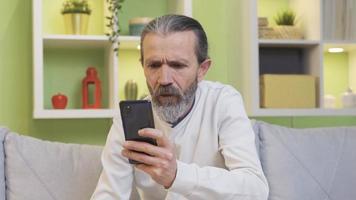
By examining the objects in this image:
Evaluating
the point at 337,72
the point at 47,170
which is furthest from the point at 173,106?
the point at 337,72

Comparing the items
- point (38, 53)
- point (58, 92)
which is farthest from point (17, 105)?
point (38, 53)

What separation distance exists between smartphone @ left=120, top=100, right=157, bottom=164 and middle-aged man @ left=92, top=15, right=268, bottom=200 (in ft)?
0.11

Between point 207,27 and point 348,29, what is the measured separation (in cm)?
65

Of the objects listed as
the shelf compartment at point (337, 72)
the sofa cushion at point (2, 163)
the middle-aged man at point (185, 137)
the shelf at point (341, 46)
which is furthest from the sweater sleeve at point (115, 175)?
the shelf compartment at point (337, 72)

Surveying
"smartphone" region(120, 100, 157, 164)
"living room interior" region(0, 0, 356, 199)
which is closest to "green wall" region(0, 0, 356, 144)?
"living room interior" region(0, 0, 356, 199)

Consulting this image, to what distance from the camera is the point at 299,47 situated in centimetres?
234

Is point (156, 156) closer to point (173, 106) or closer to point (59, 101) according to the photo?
point (173, 106)

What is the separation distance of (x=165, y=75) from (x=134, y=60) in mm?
1051

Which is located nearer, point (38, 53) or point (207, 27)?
point (38, 53)

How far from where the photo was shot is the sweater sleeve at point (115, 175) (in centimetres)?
143

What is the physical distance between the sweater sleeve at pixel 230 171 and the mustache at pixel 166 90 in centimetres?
18

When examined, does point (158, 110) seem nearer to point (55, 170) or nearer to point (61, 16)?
point (55, 170)

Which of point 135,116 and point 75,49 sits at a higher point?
point 75,49

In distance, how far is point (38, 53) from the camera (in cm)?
201
